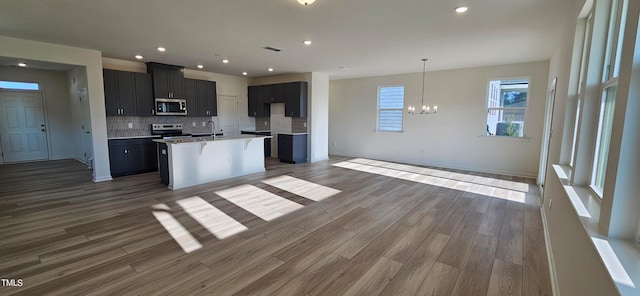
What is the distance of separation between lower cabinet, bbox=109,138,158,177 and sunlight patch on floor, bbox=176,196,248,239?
2.71m

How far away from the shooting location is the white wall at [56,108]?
7547 millimetres

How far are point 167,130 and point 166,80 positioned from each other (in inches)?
49.4

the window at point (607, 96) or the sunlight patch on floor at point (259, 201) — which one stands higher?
the window at point (607, 96)

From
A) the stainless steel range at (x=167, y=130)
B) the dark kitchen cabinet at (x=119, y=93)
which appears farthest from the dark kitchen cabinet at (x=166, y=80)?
the stainless steel range at (x=167, y=130)

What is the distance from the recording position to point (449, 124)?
716cm

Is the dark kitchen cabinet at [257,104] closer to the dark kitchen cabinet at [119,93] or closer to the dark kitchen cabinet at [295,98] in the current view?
the dark kitchen cabinet at [295,98]

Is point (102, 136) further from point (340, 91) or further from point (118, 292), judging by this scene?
point (340, 91)

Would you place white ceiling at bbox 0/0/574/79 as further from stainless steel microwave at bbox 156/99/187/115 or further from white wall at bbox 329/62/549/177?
stainless steel microwave at bbox 156/99/187/115

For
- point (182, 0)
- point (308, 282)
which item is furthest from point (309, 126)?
point (308, 282)

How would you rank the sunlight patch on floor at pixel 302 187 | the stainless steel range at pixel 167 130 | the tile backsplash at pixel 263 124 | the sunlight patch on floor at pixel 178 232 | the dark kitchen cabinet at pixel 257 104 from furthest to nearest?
the tile backsplash at pixel 263 124 → the dark kitchen cabinet at pixel 257 104 → the stainless steel range at pixel 167 130 → the sunlight patch on floor at pixel 302 187 → the sunlight patch on floor at pixel 178 232

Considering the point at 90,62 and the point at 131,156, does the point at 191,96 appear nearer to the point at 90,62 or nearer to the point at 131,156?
the point at 131,156

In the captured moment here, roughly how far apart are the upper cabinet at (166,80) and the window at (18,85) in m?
3.74

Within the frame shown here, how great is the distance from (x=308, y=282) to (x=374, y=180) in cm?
377

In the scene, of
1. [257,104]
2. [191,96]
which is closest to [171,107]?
[191,96]
